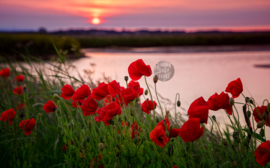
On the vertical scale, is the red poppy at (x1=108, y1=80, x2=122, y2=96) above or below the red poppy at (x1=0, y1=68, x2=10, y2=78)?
above

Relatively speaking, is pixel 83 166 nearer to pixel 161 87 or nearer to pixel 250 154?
pixel 250 154

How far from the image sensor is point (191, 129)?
2.75ft

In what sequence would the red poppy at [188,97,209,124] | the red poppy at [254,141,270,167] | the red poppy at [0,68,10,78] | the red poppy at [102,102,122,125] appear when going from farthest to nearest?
the red poppy at [0,68,10,78]
the red poppy at [102,102,122,125]
the red poppy at [188,97,209,124]
the red poppy at [254,141,270,167]

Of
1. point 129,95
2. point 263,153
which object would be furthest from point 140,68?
point 263,153

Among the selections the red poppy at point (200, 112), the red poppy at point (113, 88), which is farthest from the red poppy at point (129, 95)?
the red poppy at point (200, 112)

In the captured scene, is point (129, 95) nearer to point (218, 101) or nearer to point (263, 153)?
point (218, 101)

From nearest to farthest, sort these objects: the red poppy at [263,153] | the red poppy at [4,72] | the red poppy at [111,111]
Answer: the red poppy at [263,153]
the red poppy at [111,111]
the red poppy at [4,72]

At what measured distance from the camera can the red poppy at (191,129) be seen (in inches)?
32.5

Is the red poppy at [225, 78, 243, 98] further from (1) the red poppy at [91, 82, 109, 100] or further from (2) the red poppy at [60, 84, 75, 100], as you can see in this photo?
(2) the red poppy at [60, 84, 75, 100]

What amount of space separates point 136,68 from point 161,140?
1.22 ft

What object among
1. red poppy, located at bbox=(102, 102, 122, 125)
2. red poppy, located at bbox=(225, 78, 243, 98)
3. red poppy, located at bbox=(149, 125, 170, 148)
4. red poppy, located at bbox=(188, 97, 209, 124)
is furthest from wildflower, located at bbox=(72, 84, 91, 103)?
red poppy, located at bbox=(225, 78, 243, 98)

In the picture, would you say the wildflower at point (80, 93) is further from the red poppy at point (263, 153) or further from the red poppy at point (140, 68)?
the red poppy at point (263, 153)

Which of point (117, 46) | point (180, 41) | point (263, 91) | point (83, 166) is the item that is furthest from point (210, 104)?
point (180, 41)

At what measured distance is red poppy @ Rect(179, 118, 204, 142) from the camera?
2.71 feet
